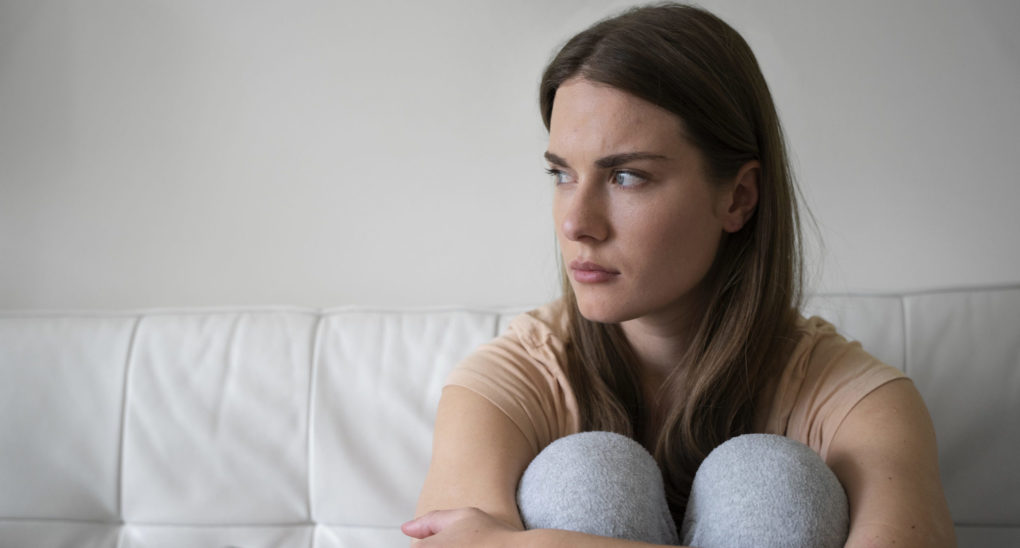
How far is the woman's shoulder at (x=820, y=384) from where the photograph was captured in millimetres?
1046

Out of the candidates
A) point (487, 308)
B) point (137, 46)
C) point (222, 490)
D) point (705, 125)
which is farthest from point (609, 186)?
point (137, 46)

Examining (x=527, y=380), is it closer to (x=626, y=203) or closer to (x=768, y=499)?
(x=626, y=203)

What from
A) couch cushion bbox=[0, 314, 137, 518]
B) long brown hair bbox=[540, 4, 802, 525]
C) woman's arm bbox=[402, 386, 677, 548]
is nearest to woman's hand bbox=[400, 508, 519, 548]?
woman's arm bbox=[402, 386, 677, 548]

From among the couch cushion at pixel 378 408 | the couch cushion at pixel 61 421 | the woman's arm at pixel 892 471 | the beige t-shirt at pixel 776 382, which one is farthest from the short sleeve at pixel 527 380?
the couch cushion at pixel 61 421

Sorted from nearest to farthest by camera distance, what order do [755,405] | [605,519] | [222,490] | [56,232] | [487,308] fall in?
1. [605,519]
2. [755,405]
3. [222,490]
4. [487,308]
5. [56,232]

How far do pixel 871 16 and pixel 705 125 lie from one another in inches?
31.5

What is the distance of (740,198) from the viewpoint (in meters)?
1.13

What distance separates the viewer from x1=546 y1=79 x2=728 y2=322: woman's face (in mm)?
1013

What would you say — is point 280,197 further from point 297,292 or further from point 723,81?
point 723,81

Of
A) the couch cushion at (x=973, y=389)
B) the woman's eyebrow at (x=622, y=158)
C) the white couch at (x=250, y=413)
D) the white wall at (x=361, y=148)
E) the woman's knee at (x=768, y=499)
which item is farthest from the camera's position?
the white wall at (x=361, y=148)

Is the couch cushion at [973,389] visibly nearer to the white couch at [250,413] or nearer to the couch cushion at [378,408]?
the white couch at [250,413]

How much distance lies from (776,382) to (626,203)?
1.18 ft

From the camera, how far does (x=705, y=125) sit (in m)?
1.02

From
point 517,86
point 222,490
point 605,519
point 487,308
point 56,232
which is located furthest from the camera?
point 56,232
